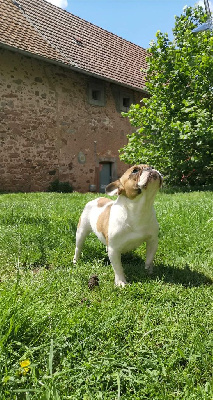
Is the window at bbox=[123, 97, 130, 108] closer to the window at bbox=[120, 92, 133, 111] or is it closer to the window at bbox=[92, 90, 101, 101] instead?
the window at bbox=[120, 92, 133, 111]

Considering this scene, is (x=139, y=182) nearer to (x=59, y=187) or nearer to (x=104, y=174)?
(x=59, y=187)

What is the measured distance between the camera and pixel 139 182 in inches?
102

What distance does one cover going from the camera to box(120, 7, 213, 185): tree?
10.3 meters

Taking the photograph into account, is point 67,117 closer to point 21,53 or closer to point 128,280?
point 21,53

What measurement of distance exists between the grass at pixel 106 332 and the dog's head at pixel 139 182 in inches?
29.1

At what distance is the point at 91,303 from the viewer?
2.42 m

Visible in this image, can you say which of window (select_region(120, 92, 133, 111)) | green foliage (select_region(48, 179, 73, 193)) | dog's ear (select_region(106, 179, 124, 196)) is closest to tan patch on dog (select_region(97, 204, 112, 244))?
dog's ear (select_region(106, 179, 124, 196))

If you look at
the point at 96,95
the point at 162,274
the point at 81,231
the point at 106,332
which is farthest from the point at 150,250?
the point at 96,95

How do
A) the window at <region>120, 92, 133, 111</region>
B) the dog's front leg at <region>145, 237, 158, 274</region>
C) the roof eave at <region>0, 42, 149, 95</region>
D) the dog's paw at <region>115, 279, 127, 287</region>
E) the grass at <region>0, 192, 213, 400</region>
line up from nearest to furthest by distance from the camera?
the grass at <region>0, 192, 213, 400</region>, the dog's paw at <region>115, 279, 127, 287</region>, the dog's front leg at <region>145, 237, 158, 274</region>, the roof eave at <region>0, 42, 149, 95</region>, the window at <region>120, 92, 133, 111</region>

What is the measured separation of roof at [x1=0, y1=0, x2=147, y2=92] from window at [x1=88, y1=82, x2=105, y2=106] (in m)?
0.58

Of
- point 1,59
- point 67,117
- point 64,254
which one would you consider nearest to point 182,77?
point 67,117

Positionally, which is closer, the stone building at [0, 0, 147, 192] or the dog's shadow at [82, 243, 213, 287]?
the dog's shadow at [82, 243, 213, 287]

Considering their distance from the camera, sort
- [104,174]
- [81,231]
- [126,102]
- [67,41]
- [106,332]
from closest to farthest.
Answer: [106,332] < [81,231] < [67,41] < [104,174] < [126,102]

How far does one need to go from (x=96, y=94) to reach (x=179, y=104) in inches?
200
